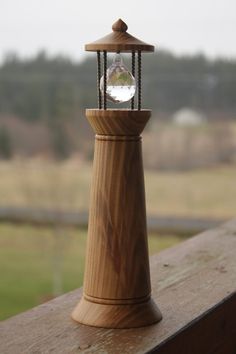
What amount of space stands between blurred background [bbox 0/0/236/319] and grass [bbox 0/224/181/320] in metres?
0.03

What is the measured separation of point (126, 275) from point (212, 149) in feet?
39.0

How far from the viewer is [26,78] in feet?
50.3

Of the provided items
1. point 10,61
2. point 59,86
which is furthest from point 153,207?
point 10,61

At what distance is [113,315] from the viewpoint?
85cm

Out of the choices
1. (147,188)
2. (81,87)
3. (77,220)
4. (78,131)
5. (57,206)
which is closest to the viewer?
(147,188)

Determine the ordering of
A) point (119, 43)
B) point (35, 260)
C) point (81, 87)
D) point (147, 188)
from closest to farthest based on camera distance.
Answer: point (119, 43)
point (147, 188)
point (81, 87)
point (35, 260)

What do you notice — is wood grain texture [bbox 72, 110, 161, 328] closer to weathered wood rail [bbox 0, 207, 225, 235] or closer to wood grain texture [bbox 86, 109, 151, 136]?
wood grain texture [bbox 86, 109, 151, 136]

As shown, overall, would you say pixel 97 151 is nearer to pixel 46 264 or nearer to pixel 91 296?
pixel 91 296

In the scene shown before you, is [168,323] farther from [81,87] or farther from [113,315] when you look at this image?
[81,87]

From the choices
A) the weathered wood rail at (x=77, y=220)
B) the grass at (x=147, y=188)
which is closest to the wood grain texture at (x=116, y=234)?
the grass at (x=147, y=188)

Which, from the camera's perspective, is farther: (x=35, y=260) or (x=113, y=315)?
(x=35, y=260)

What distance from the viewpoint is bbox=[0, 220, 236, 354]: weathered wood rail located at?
77 cm

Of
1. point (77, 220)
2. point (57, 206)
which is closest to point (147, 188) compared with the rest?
point (77, 220)

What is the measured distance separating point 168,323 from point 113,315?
0.06 meters
